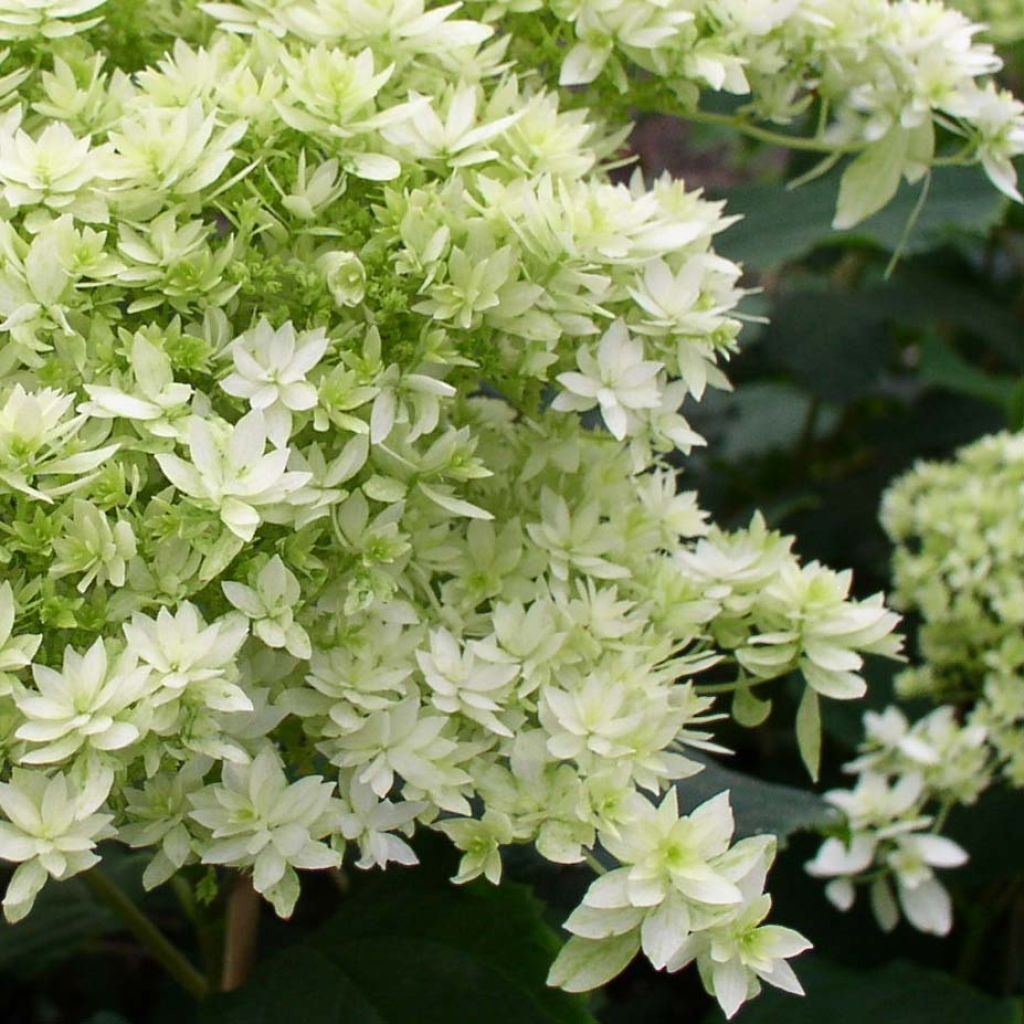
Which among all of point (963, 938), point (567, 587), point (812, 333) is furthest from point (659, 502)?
point (812, 333)

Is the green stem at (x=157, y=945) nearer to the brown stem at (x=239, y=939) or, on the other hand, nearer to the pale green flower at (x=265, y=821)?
the brown stem at (x=239, y=939)

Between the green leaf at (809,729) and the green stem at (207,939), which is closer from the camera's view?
the green leaf at (809,729)

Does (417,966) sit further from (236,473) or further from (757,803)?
(236,473)

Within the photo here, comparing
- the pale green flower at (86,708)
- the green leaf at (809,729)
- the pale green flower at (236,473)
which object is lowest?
the green leaf at (809,729)

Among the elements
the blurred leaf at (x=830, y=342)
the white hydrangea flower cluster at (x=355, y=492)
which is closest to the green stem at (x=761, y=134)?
the white hydrangea flower cluster at (x=355, y=492)

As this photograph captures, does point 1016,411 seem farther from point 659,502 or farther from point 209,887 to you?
point 209,887

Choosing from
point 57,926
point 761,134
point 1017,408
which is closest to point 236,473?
point 761,134

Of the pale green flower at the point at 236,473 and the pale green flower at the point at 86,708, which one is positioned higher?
the pale green flower at the point at 236,473
